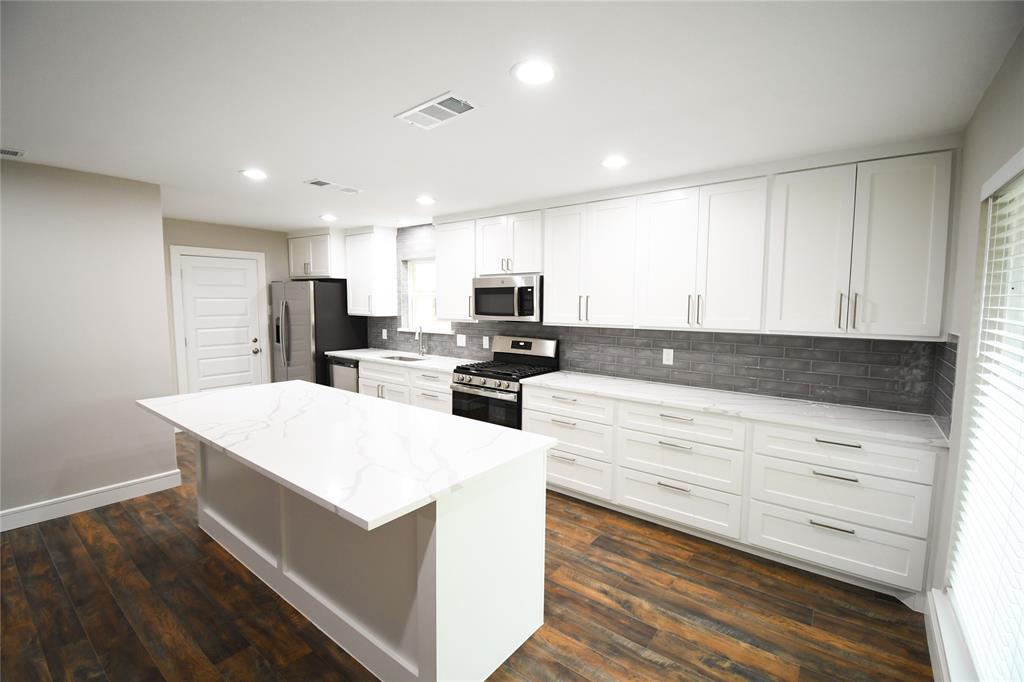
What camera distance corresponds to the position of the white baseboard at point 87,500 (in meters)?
2.99

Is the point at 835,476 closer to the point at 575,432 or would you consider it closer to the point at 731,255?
the point at 731,255

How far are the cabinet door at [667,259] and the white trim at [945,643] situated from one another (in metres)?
1.80

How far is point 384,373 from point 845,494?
12.9 ft

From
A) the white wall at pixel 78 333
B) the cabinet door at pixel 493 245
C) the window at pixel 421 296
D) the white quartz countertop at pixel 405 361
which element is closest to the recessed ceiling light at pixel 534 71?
the cabinet door at pixel 493 245

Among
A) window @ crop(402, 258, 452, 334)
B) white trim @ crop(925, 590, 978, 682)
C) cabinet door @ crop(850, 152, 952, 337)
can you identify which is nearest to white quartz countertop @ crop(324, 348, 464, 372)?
window @ crop(402, 258, 452, 334)

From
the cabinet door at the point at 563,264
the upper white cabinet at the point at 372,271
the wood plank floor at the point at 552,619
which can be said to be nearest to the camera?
the wood plank floor at the point at 552,619

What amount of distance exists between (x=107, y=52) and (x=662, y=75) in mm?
1979

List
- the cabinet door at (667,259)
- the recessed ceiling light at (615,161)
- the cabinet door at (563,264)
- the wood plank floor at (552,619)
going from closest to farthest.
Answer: the wood plank floor at (552,619) < the recessed ceiling light at (615,161) < the cabinet door at (667,259) < the cabinet door at (563,264)

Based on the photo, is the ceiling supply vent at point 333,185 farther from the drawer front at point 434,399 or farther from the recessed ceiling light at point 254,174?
the drawer front at point 434,399

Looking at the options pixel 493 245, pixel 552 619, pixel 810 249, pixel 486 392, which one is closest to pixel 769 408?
pixel 810 249

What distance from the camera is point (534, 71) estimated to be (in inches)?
66.6

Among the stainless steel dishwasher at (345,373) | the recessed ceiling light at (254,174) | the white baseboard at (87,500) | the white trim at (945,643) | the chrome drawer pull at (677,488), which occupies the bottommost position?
the white baseboard at (87,500)

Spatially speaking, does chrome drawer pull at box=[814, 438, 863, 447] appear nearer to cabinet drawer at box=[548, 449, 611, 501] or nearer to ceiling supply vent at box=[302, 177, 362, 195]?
cabinet drawer at box=[548, 449, 611, 501]

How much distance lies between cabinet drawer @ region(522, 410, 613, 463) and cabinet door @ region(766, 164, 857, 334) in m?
1.29
